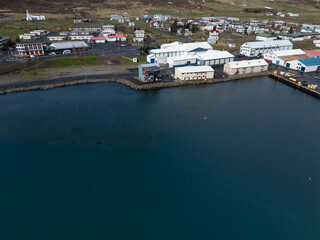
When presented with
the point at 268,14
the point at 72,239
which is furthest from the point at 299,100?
the point at 268,14

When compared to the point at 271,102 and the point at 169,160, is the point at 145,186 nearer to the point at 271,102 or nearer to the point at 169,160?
the point at 169,160

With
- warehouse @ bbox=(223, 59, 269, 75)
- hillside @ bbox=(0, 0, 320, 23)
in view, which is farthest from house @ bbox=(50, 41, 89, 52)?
hillside @ bbox=(0, 0, 320, 23)

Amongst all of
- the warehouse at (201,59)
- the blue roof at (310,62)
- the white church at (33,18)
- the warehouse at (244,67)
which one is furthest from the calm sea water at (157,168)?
the white church at (33,18)

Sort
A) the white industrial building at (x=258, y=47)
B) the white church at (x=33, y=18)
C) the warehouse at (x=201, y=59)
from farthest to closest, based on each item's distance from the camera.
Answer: the white church at (x=33, y=18)
the white industrial building at (x=258, y=47)
the warehouse at (x=201, y=59)

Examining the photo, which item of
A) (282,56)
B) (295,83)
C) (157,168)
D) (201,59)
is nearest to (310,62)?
(282,56)

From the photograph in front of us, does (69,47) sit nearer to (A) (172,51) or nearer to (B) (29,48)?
(B) (29,48)

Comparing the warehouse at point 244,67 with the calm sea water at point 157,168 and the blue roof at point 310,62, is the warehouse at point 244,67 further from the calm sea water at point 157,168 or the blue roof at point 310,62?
the calm sea water at point 157,168
